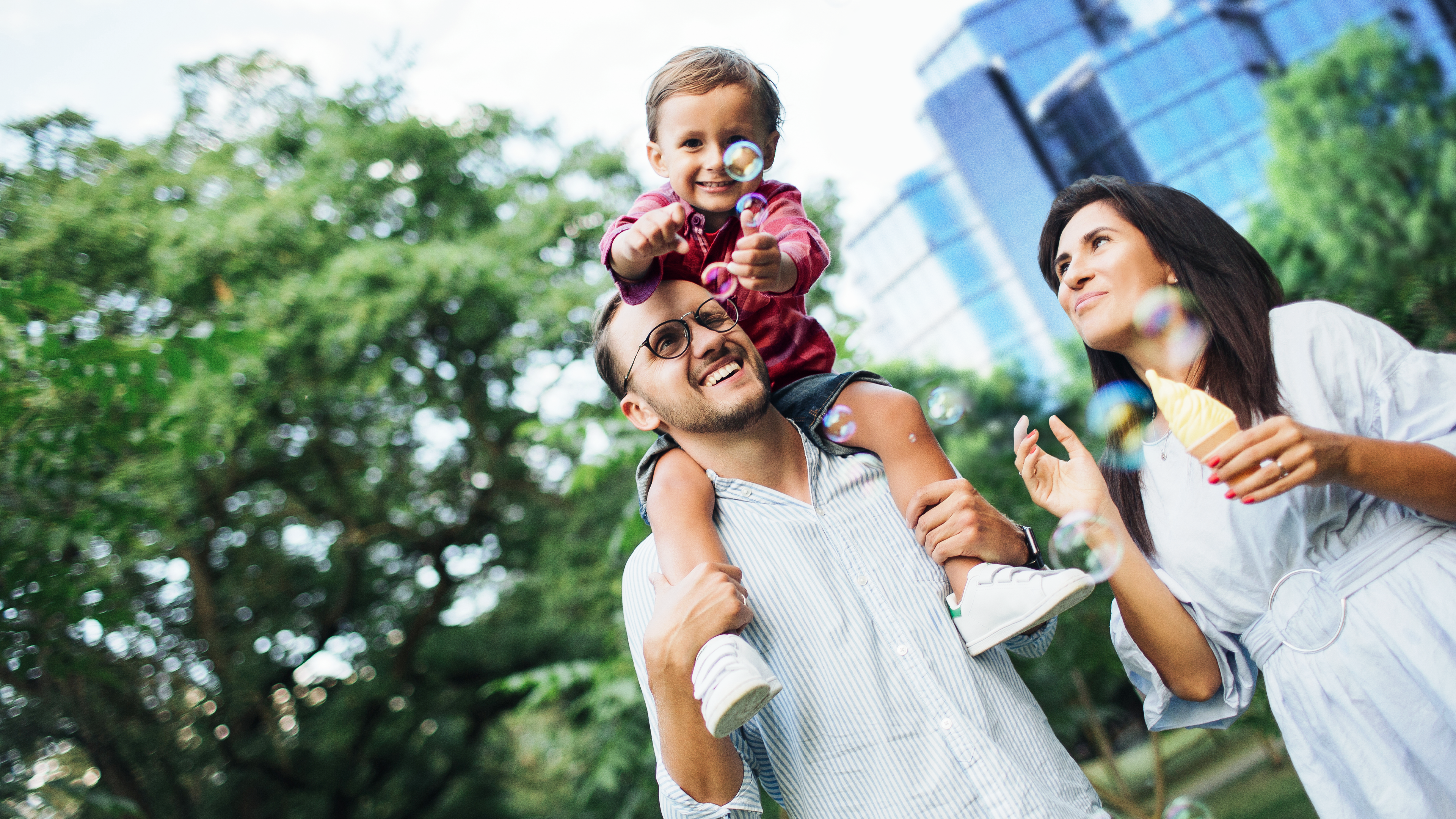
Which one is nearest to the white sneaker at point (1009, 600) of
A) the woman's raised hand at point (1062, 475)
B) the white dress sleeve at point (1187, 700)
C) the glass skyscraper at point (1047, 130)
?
the woman's raised hand at point (1062, 475)

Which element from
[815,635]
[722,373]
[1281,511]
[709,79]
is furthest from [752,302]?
[1281,511]

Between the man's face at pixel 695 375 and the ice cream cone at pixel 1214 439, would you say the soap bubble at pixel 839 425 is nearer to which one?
the man's face at pixel 695 375

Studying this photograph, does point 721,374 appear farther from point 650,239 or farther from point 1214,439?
point 1214,439

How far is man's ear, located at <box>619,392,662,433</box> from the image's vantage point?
2.09 meters

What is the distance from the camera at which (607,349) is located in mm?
2178

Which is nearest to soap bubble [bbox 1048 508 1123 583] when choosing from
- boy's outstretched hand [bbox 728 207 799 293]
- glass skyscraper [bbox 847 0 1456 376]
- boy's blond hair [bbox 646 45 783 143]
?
boy's outstretched hand [bbox 728 207 799 293]

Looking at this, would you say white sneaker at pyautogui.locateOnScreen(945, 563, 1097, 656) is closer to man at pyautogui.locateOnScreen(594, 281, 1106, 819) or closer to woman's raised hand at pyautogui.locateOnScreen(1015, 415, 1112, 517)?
man at pyautogui.locateOnScreen(594, 281, 1106, 819)

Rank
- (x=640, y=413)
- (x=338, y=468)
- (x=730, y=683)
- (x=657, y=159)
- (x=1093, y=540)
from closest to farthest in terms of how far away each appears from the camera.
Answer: (x=730, y=683)
(x=1093, y=540)
(x=640, y=413)
(x=657, y=159)
(x=338, y=468)

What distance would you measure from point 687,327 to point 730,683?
2.65 feet

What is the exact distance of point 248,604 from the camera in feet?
33.7

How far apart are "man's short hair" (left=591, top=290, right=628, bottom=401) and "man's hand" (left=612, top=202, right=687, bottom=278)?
22cm

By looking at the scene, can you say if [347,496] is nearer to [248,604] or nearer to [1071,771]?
[248,604]

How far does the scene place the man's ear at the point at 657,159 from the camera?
222cm

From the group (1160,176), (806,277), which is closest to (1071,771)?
(806,277)
